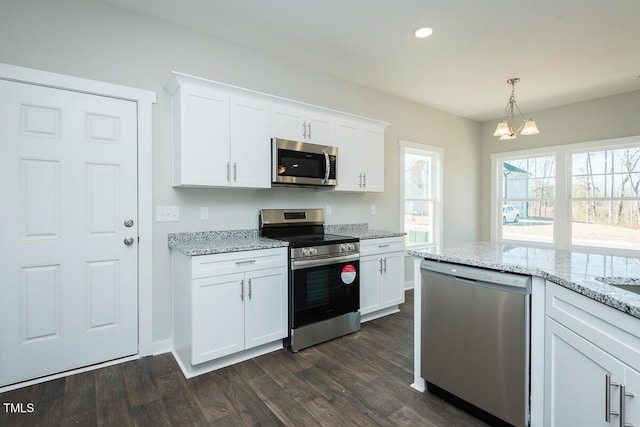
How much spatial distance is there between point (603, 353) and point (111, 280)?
2967 millimetres

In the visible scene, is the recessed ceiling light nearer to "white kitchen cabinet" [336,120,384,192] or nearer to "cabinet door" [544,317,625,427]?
"white kitchen cabinet" [336,120,384,192]

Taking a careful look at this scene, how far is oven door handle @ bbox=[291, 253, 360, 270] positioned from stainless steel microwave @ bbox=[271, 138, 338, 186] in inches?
29.6

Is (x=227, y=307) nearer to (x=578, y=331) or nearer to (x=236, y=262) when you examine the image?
(x=236, y=262)

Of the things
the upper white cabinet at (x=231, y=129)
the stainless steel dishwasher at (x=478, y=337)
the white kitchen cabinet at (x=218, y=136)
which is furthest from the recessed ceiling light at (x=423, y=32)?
the stainless steel dishwasher at (x=478, y=337)

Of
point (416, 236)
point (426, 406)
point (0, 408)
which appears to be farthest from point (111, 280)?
point (416, 236)

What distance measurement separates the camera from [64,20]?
7.49 ft

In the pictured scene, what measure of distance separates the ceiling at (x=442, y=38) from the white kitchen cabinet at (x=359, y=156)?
26.9 inches

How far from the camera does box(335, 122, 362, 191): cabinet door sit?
3.46 metres

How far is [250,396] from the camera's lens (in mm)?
2080

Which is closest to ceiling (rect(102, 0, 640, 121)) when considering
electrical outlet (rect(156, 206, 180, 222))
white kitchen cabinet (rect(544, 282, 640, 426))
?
electrical outlet (rect(156, 206, 180, 222))

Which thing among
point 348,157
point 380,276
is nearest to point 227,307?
point 380,276

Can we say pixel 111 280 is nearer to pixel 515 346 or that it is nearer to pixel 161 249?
pixel 161 249

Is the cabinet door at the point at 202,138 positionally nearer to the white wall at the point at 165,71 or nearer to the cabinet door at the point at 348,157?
the white wall at the point at 165,71

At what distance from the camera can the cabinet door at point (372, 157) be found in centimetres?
369
